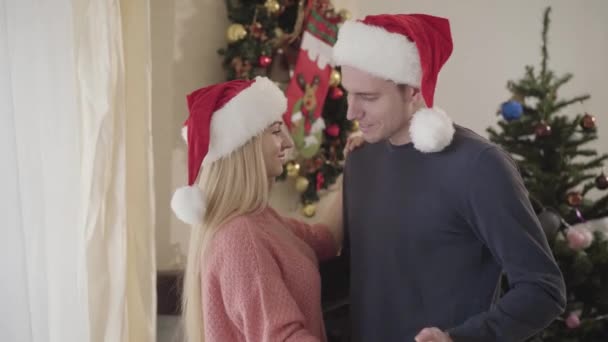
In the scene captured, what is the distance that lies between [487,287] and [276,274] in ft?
1.71

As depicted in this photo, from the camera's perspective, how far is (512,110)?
2645 millimetres

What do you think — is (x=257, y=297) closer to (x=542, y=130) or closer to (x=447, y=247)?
(x=447, y=247)

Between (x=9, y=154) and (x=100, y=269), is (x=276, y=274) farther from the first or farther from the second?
(x=9, y=154)

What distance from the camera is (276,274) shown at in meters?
1.52

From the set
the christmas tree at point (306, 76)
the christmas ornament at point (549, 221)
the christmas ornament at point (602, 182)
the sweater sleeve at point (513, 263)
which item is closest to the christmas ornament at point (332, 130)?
the christmas tree at point (306, 76)

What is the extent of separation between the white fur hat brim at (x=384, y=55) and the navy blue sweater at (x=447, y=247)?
0.19 meters

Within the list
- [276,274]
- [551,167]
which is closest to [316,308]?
[276,274]

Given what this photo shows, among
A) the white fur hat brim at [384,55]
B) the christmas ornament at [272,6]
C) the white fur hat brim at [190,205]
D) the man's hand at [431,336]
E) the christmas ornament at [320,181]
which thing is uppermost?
the christmas ornament at [272,6]

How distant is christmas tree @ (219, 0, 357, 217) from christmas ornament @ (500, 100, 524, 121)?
0.81 metres

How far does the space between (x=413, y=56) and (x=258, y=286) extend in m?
0.69

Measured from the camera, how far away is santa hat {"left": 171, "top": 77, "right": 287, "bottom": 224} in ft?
5.21

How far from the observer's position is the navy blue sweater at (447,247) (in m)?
1.40

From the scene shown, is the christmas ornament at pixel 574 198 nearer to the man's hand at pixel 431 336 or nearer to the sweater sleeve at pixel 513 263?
the sweater sleeve at pixel 513 263

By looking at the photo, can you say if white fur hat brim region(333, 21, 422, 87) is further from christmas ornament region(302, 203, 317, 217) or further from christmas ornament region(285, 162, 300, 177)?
christmas ornament region(302, 203, 317, 217)
